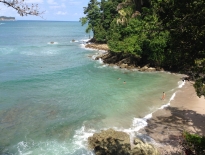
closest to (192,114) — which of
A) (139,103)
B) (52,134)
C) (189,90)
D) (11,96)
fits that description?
(139,103)

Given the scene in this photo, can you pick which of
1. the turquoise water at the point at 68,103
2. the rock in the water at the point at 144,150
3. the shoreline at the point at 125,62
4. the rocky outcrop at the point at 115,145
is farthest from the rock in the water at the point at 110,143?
the shoreline at the point at 125,62

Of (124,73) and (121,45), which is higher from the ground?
(121,45)

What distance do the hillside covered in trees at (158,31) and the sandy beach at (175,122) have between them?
13.0ft

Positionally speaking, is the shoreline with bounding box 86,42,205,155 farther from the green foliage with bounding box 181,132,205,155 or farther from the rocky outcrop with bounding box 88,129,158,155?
the green foliage with bounding box 181,132,205,155

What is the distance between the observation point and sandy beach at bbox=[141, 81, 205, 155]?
695 inches

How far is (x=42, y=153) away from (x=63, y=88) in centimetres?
1665

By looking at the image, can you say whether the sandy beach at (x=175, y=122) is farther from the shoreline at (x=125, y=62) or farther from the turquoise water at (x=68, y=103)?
the shoreline at (x=125, y=62)

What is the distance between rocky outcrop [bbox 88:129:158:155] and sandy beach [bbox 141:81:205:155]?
5.97ft

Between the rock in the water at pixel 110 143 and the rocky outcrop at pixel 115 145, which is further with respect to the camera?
the rock in the water at pixel 110 143

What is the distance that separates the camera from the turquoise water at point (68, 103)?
18.7 metres

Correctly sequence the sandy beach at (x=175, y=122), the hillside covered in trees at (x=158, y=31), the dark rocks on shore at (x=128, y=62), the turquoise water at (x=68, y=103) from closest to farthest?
the hillside covered in trees at (x=158, y=31)
the sandy beach at (x=175, y=122)
the turquoise water at (x=68, y=103)
the dark rocks on shore at (x=128, y=62)

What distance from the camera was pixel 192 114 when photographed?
22703mm

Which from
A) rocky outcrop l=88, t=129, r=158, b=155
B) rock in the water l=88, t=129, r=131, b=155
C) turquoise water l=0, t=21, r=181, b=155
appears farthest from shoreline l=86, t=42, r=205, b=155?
rock in the water l=88, t=129, r=131, b=155

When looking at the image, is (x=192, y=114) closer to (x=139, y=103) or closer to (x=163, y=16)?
(x=139, y=103)
